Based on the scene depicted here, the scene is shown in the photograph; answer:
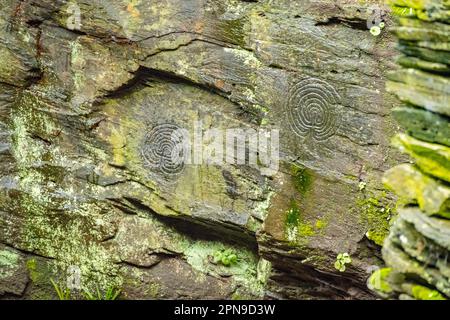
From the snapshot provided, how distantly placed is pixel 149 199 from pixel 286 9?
266 cm

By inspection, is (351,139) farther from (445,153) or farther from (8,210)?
(8,210)

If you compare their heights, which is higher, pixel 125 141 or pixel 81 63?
pixel 81 63

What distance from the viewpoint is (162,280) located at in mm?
8016

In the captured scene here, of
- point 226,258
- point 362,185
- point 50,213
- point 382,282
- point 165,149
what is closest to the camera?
point 382,282

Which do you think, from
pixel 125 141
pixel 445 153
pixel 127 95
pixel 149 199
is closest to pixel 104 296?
pixel 149 199

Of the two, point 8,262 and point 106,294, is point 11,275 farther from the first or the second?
point 106,294

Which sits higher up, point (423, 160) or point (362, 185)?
point (362, 185)

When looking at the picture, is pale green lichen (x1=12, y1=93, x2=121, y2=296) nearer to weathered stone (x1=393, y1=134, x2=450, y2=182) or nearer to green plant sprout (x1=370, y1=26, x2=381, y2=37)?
green plant sprout (x1=370, y1=26, x2=381, y2=37)

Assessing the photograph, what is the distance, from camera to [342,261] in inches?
274

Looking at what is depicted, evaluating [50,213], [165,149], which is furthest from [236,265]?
[50,213]

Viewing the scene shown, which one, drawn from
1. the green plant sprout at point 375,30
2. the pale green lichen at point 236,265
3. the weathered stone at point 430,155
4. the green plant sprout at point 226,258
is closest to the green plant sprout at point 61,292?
the pale green lichen at point 236,265

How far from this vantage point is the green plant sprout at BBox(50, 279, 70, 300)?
8.29m

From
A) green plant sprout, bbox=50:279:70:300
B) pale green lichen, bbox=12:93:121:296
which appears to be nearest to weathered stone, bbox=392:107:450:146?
pale green lichen, bbox=12:93:121:296

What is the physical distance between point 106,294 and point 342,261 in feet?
9.67
